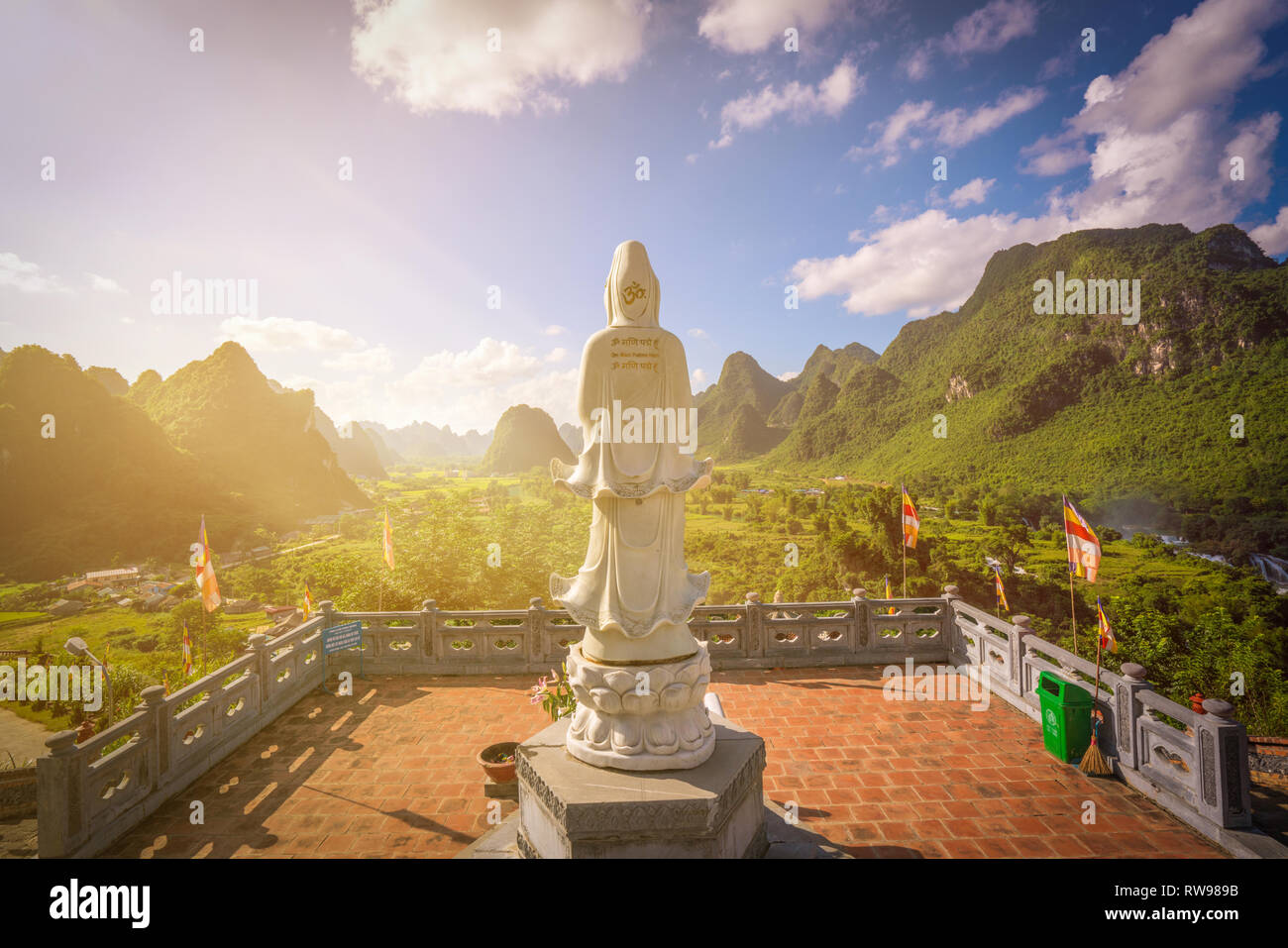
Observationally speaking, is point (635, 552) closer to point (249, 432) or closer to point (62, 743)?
point (62, 743)

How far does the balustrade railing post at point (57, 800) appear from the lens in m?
5.20

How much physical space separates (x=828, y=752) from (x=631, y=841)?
471 centimetres

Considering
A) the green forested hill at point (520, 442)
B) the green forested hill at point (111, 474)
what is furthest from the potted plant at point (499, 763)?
the green forested hill at point (520, 442)

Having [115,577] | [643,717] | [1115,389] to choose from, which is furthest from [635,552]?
[1115,389]

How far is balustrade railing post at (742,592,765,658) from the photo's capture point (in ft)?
35.8

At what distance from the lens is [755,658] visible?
10883 mm

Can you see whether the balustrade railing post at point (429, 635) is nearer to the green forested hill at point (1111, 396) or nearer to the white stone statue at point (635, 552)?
the white stone statue at point (635, 552)

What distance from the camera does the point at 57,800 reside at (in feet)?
17.2

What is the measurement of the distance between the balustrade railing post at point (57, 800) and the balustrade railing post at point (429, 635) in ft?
18.8

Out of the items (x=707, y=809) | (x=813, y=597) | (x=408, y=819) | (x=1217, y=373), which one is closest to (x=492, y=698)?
(x=408, y=819)

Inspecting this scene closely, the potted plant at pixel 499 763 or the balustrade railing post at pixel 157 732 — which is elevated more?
the balustrade railing post at pixel 157 732

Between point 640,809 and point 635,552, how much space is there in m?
1.94

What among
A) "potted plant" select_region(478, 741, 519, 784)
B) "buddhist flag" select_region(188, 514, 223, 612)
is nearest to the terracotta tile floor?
"potted plant" select_region(478, 741, 519, 784)

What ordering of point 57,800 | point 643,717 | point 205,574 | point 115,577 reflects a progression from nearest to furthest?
point 643,717
point 57,800
point 205,574
point 115,577
